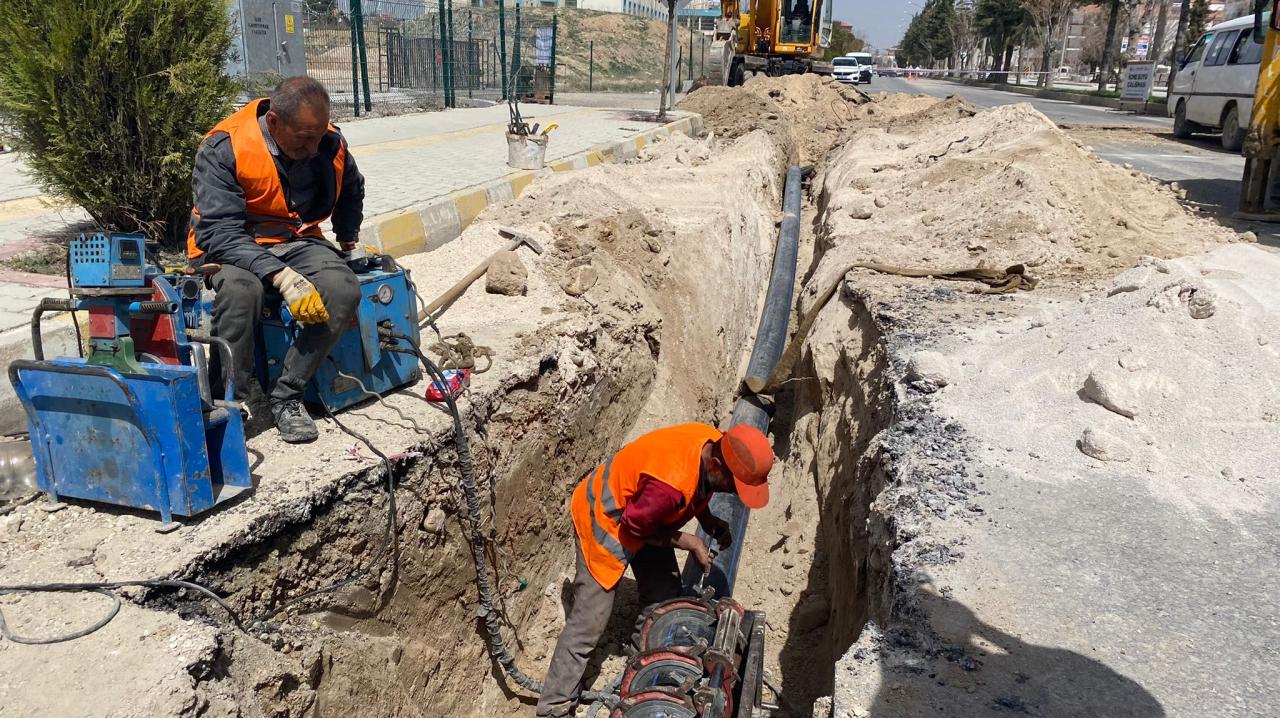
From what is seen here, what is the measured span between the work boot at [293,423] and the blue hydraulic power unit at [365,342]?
16 cm

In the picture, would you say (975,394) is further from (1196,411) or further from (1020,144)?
(1020,144)

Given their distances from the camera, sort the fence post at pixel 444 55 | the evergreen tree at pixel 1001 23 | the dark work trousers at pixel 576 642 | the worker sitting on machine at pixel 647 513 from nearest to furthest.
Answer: the worker sitting on machine at pixel 647 513
the dark work trousers at pixel 576 642
the fence post at pixel 444 55
the evergreen tree at pixel 1001 23

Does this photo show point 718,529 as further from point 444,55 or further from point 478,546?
point 444,55

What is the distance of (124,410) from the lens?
109 inches

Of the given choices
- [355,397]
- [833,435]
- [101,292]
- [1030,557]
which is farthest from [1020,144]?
[101,292]

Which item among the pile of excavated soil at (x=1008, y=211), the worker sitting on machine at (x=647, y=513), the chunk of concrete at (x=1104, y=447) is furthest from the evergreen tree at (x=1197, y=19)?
the worker sitting on machine at (x=647, y=513)

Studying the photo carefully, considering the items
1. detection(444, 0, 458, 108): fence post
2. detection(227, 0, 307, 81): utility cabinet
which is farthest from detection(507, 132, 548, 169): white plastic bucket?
detection(444, 0, 458, 108): fence post

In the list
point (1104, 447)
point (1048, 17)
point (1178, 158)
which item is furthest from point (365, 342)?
point (1048, 17)

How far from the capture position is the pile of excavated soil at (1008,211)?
637cm

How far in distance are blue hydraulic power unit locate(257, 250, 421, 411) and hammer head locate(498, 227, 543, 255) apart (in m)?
2.15

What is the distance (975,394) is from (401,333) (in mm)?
2900

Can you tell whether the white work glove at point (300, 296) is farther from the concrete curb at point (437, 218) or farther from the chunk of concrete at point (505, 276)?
the concrete curb at point (437, 218)

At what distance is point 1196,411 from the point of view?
3643mm

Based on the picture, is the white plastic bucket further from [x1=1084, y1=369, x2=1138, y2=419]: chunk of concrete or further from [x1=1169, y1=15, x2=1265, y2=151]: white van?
[x1=1169, y1=15, x2=1265, y2=151]: white van
